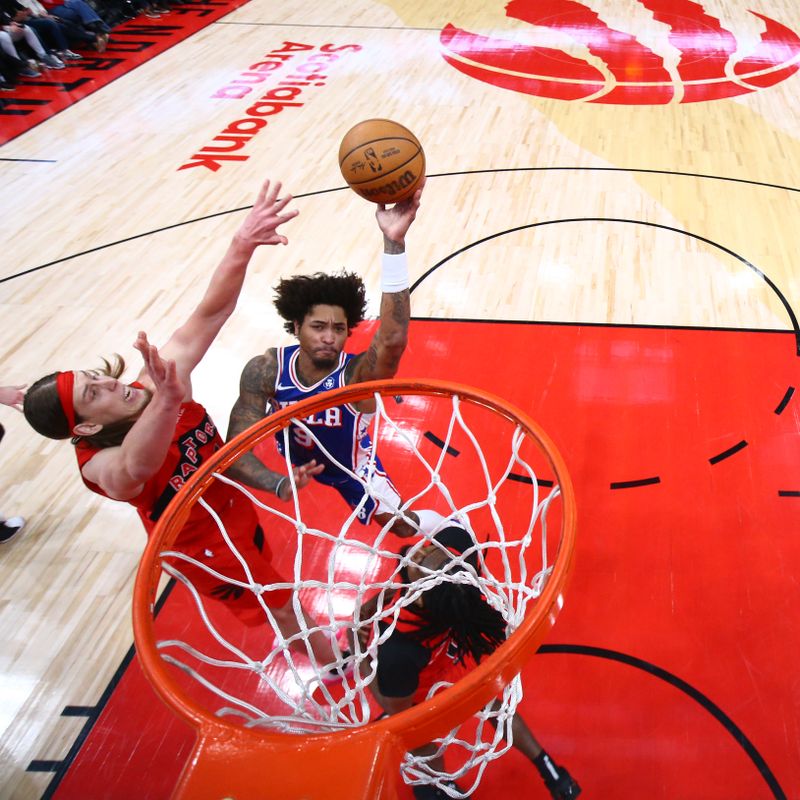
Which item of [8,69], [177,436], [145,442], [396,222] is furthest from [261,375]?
[8,69]

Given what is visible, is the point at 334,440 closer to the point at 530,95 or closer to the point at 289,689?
the point at 289,689

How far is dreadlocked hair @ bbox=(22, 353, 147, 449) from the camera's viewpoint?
2234mm

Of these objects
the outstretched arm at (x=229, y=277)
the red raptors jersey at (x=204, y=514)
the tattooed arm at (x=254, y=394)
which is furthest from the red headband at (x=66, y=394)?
the tattooed arm at (x=254, y=394)

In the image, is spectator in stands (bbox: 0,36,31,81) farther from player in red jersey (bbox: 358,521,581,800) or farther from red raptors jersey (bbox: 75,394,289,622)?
player in red jersey (bbox: 358,521,581,800)

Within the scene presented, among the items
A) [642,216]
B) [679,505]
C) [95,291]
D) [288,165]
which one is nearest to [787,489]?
[679,505]

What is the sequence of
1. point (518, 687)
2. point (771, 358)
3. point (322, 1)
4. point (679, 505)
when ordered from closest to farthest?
point (518, 687)
point (679, 505)
point (771, 358)
point (322, 1)

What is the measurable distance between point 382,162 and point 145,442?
153cm

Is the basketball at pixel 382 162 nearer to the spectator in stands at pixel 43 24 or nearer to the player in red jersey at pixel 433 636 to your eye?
the player in red jersey at pixel 433 636

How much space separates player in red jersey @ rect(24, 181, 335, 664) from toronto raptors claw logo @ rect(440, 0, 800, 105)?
6304 mm

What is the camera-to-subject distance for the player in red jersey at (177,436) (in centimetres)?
205

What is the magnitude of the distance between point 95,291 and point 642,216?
408cm

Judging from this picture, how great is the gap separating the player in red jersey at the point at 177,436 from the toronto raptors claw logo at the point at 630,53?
248 inches

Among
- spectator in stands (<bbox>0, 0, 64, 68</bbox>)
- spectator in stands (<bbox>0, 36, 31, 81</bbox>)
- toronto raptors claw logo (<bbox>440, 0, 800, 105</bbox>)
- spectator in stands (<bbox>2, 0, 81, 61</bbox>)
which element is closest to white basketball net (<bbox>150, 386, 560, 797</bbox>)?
toronto raptors claw logo (<bbox>440, 0, 800, 105</bbox>)

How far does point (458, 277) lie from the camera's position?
512cm
